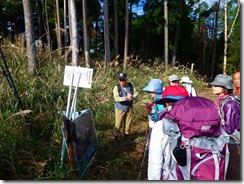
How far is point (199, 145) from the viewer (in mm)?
1613

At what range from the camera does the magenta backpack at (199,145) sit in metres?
1.61

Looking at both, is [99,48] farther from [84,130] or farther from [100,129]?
[84,130]

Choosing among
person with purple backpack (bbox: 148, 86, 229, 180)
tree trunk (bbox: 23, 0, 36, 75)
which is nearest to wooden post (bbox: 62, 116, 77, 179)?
person with purple backpack (bbox: 148, 86, 229, 180)

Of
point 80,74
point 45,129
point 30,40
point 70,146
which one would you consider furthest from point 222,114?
point 30,40

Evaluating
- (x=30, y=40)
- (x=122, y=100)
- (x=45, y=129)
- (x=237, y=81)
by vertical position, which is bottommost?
(x=45, y=129)

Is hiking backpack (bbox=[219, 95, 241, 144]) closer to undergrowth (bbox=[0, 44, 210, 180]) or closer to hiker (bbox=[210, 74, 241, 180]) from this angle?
hiker (bbox=[210, 74, 241, 180])

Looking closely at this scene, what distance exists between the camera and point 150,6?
19500 millimetres

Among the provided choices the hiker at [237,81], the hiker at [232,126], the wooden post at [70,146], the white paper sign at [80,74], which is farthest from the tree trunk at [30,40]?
the hiker at [232,126]

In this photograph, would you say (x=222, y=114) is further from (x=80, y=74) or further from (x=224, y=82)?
(x=80, y=74)

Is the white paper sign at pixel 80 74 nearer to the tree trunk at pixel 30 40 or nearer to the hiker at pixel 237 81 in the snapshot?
the hiker at pixel 237 81

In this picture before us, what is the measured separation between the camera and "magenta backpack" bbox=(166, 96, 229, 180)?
1607 millimetres

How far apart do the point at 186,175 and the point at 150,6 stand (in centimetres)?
1921

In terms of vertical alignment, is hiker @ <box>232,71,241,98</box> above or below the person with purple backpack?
above

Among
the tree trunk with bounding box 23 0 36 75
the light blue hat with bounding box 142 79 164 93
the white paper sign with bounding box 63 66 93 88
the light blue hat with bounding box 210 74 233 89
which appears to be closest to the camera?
the light blue hat with bounding box 210 74 233 89
